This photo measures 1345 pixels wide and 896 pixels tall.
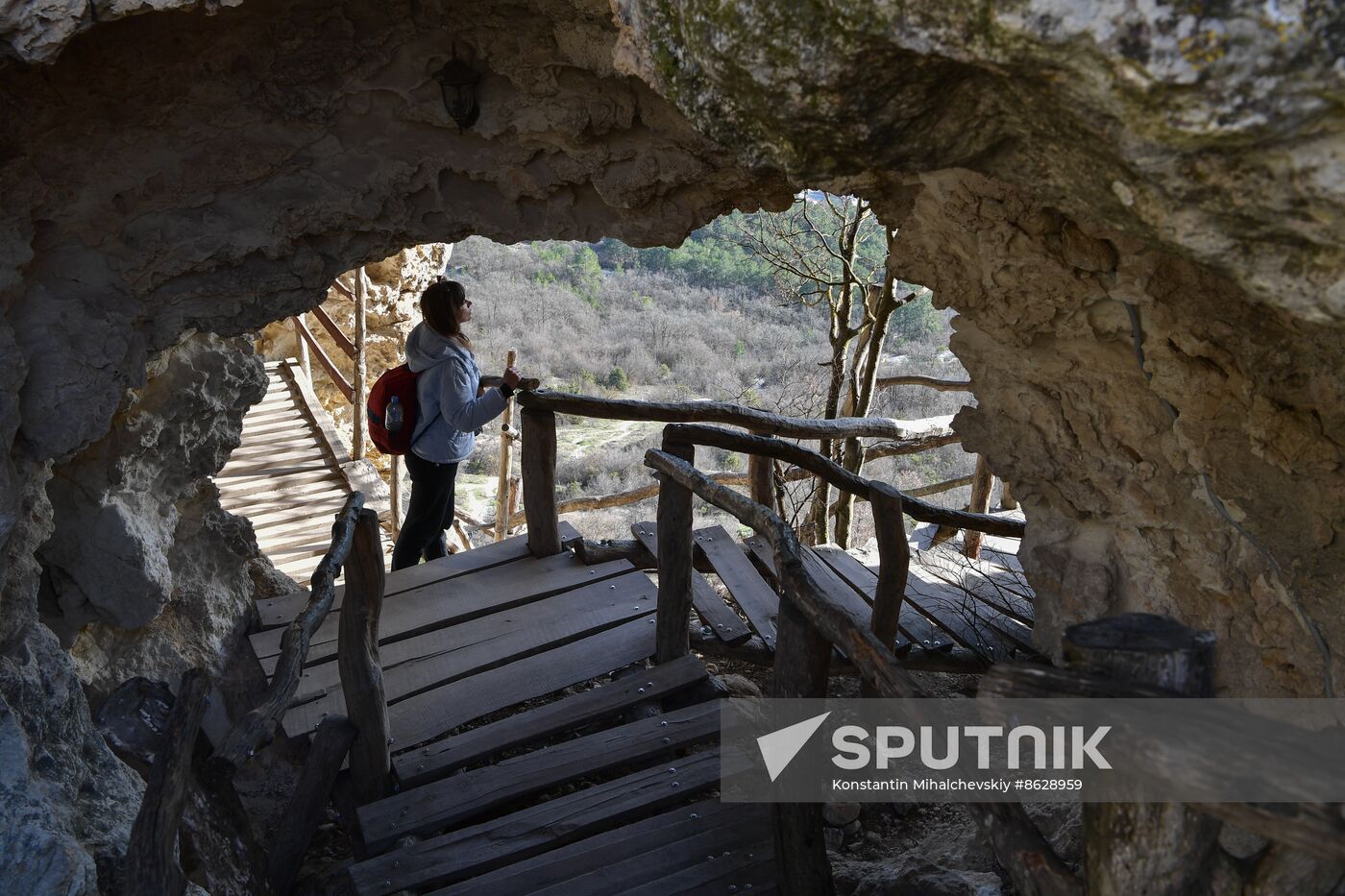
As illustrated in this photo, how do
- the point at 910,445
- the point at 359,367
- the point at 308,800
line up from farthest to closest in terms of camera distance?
the point at 359,367
the point at 910,445
the point at 308,800

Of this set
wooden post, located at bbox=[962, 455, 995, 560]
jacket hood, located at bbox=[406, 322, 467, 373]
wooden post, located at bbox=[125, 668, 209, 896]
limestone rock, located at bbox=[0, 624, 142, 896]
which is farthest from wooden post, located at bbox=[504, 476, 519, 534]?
wooden post, located at bbox=[125, 668, 209, 896]

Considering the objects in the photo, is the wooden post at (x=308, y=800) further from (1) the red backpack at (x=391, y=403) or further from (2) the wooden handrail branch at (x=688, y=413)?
(2) the wooden handrail branch at (x=688, y=413)

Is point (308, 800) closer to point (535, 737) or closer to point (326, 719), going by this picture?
point (326, 719)

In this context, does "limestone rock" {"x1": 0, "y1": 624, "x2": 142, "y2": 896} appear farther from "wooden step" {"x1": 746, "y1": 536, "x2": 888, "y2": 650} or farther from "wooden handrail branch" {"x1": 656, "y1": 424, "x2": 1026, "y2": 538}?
"wooden step" {"x1": 746, "y1": 536, "x2": 888, "y2": 650}

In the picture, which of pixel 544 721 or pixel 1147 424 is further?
pixel 544 721

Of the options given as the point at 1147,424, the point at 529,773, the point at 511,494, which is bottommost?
the point at 511,494

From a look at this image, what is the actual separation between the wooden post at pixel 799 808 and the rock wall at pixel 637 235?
1322mm

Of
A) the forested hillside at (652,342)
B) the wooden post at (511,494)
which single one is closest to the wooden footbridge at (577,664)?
the wooden post at (511,494)

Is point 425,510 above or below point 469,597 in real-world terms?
above

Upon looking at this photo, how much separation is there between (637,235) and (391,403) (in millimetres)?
1394

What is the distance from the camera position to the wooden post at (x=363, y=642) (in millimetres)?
3521

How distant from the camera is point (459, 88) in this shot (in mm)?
3779

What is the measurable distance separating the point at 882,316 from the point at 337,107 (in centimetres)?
501

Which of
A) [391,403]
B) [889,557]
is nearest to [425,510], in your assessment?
[391,403]
